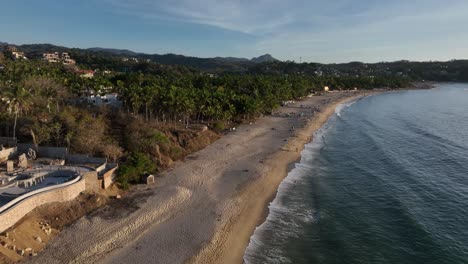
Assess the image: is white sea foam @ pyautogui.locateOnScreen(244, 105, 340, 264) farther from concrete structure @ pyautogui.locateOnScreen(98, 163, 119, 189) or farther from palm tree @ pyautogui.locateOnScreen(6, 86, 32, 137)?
palm tree @ pyautogui.locateOnScreen(6, 86, 32, 137)

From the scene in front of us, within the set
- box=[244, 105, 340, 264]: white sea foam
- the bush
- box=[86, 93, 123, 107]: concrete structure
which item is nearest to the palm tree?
the bush

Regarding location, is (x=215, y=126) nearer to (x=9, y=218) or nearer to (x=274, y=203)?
(x=274, y=203)

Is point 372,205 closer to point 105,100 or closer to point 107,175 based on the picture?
point 107,175

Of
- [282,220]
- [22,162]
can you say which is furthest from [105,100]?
[282,220]

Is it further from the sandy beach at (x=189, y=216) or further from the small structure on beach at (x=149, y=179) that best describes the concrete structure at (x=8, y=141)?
the sandy beach at (x=189, y=216)

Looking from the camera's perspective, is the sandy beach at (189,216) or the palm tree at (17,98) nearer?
the sandy beach at (189,216)

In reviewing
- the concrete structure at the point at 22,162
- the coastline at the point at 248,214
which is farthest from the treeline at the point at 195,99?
the concrete structure at the point at 22,162
